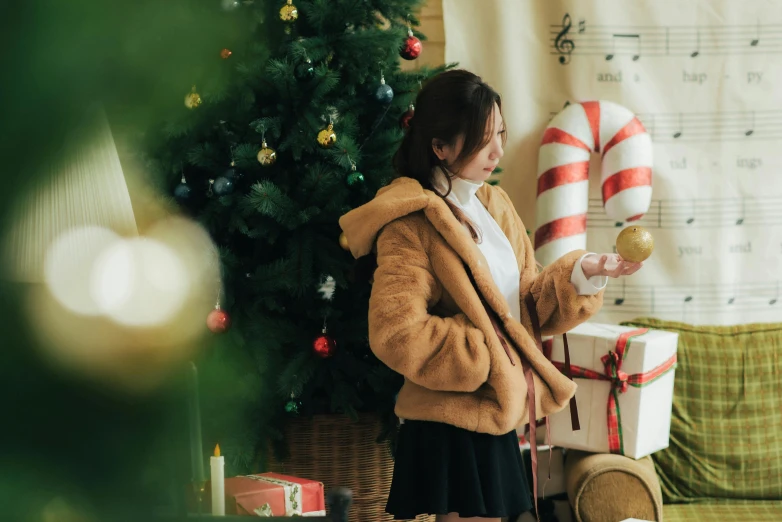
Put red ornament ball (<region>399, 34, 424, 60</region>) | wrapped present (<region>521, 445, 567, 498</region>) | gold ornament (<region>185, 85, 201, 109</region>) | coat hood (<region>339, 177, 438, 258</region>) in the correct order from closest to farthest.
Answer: gold ornament (<region>185, 85, 201, 109</region>) < coat hood (<region>339, 177, 438, 258</region>) < red ornament ball (<region>399, 34, 424, 60</region>) < wrapped present (<region>521, 445, 567, 498</region>)

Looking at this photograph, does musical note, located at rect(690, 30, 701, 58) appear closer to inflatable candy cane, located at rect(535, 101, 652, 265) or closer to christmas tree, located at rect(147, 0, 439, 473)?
inflatable candy cane, located at rect(535, 101, 652, 265)

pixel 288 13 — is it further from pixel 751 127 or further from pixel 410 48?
pixel 751 127

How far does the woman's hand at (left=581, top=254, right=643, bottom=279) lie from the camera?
61.6 inches

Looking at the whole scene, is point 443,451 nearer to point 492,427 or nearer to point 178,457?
point 492,427

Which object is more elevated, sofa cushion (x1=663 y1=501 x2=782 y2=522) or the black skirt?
the black skirt

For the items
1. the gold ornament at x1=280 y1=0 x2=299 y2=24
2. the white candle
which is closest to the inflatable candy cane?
the gold ornament at x1=280 y1=0 x2=299 y2=24

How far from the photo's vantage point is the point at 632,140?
100 inches

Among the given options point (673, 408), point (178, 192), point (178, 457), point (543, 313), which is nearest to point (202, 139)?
point (178, 192)

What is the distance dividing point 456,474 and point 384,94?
0.94 metres

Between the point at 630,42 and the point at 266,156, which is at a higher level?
the point at 630,42

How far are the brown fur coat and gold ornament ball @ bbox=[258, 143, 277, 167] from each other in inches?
12.2

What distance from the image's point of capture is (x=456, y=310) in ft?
5.49

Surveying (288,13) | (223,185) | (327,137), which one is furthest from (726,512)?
(288,13)

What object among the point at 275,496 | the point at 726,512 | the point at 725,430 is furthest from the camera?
the point at 725,430
